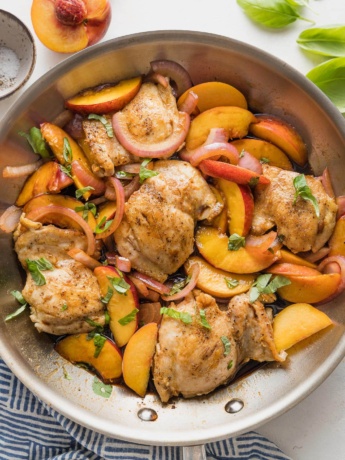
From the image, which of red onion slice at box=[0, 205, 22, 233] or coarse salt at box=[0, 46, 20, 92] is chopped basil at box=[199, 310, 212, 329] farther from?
coarse salt at box=[0, 46, 20, 92]

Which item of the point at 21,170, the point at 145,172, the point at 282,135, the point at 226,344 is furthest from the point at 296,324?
the point at 21,170

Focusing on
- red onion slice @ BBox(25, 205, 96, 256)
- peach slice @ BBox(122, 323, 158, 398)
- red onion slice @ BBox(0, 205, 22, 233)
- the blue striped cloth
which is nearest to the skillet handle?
the blue striped cloth

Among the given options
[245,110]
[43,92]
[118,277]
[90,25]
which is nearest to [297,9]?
[245,110]

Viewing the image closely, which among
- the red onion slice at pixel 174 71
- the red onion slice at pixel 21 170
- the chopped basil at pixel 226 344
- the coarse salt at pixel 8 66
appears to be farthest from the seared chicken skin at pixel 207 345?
the coarse salt at pixel 8 66

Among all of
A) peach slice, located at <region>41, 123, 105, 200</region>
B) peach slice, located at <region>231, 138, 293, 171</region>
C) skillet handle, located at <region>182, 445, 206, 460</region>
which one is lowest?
skillet handle, located at <region>182, 445, 206, 460</region>

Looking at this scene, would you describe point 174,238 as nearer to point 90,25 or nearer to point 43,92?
point 43,92

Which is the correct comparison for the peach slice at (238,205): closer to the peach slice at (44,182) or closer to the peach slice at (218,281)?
the peach slice at (218,281)
